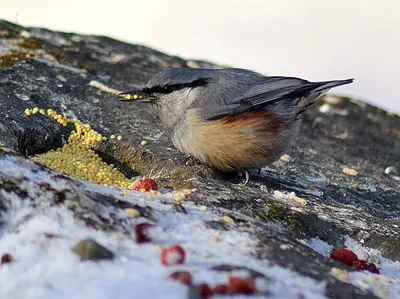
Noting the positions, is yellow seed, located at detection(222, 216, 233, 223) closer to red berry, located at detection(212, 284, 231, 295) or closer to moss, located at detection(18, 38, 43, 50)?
red berry, located at detection(212, 284, 231, 295)

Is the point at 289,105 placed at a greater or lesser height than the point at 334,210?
greater

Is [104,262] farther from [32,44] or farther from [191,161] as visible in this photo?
[32,44]

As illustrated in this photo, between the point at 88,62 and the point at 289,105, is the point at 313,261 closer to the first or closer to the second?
the point at 289,105

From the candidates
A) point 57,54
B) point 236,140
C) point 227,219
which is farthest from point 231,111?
point 57,54

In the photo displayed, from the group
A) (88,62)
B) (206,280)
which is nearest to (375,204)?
(206,280)

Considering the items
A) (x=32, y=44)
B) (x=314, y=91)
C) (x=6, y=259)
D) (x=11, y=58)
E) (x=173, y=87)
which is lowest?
(x=6, y=259)

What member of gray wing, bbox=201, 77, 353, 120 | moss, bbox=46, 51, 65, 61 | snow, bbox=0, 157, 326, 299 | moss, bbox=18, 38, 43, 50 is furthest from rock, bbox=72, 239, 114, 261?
moss, bbox=18, 38, 43, 50
